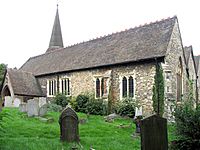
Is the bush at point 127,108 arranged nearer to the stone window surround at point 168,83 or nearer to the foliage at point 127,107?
the foliage at point 127,107

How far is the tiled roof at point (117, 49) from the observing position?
24000 millimetres

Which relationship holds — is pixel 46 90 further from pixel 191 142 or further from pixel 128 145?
pixel 191 142

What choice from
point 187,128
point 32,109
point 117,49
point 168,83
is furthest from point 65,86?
point 187,128

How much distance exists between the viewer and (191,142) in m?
9.83

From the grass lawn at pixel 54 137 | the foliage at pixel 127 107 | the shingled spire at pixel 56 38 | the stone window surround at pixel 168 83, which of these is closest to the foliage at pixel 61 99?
the foliage at pixel 127 107

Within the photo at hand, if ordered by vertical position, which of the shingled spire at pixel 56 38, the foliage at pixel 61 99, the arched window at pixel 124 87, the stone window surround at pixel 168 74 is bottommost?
the foliage at pixel 61 99

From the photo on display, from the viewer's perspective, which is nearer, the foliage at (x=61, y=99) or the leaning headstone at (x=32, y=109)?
the leaning headstone at (x=32, y=109)

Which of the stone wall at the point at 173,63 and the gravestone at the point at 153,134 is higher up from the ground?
the stone wall at the point at 173,63

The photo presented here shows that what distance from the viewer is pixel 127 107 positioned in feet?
77.2

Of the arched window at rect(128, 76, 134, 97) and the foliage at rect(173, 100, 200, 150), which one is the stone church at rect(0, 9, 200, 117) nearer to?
the arched window at rect(128, 76, 134, 97)

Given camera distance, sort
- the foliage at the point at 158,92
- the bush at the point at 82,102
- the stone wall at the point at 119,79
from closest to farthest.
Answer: the foliage at the point at 158,92, the stone wall at the point at 119,79, the bush at the point at 82,102

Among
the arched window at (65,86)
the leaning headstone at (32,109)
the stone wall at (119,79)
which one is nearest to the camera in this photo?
the leaning headstone at (32,109)

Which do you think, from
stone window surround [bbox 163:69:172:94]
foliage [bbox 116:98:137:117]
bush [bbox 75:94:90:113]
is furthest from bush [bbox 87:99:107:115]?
stone window surround [bbox 163:69:172:94]

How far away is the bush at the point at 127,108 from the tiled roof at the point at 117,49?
11.0 ft
